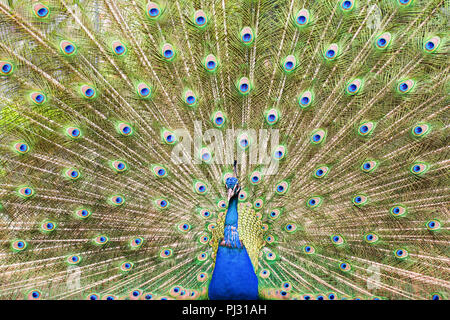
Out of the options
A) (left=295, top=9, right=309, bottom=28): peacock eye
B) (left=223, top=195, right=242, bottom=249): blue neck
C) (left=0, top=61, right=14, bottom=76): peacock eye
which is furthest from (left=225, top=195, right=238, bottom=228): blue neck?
(left=0, top=61, right=14, bottom=76): peacock eye

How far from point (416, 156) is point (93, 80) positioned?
5.73 feet

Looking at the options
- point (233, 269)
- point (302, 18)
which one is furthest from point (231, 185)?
point (302, 18)

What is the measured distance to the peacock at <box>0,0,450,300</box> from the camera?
1778mm

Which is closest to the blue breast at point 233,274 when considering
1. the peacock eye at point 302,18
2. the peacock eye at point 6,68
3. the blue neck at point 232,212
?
the blue neck at point 232,212

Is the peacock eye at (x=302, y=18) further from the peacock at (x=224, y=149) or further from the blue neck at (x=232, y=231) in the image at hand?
the blue neck at (x=232, y=231)

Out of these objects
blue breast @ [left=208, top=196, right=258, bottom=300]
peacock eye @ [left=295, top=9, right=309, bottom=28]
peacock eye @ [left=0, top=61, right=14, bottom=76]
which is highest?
peacock eye @ [left=295, top=9, right=309, bottom=28]

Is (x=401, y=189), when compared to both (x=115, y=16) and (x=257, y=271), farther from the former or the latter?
(x=115, y=16)

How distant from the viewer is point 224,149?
209cm

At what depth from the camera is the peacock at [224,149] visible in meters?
1.78

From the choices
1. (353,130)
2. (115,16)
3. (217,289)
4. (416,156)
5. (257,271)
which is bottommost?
(217,289)

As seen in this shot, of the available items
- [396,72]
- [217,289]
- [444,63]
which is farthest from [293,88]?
[217,289]

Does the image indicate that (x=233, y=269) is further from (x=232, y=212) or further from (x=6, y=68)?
(x=6, y=68)

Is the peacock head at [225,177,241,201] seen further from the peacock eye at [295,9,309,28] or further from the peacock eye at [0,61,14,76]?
the peacock eye at [0,61,14,76]

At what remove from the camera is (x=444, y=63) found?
5.77 feet
